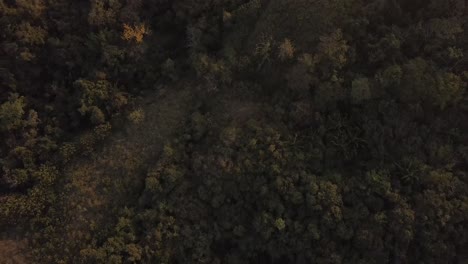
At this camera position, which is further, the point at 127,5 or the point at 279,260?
the point at 127,5

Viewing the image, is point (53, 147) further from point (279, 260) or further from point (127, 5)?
point (279, 260)

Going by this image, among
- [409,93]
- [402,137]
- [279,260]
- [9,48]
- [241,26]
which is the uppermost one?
[9,48]

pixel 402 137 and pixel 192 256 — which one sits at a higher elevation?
pixel 402 137

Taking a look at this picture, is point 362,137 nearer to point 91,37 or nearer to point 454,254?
point 454,254

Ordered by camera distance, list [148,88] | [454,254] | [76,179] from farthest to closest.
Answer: [148,88] → [76,179] → [454,254]

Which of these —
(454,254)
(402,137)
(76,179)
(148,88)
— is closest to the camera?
(454,254)

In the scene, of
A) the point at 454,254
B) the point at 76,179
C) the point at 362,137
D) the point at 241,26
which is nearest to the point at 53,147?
the point at 76,179
